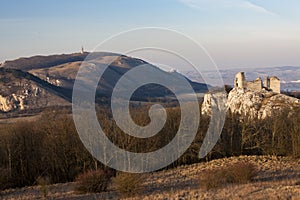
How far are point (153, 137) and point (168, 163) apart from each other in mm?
3243

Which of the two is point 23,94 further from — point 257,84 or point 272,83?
point 257,84

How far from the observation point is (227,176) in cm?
2503

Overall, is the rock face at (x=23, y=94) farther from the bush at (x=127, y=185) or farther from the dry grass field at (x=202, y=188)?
the bush at (x=127, y=185)

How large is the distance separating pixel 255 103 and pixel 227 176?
24705 mm

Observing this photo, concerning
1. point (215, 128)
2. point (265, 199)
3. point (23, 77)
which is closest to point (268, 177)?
point (265, 199)

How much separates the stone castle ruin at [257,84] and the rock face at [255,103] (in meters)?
3.75

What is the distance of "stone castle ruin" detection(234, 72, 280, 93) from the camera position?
55156 mm

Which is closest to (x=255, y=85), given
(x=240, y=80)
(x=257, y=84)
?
(x=257, y=84)

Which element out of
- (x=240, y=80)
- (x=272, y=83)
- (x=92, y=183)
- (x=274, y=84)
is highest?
(x=240, y=80)

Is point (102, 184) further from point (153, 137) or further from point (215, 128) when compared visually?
point (215, 128)

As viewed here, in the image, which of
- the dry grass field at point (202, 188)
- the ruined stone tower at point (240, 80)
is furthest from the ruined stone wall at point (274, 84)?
the dry grass field at point (202, 188)

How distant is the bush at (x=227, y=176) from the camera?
22.8m

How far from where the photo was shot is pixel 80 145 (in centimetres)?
3938

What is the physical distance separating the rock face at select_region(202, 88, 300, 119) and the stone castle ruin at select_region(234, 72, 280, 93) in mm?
3748
